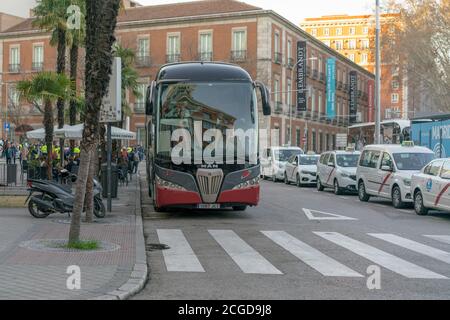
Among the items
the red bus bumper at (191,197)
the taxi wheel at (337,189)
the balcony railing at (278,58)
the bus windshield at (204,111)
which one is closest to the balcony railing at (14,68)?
the balcony railing at (278,58)

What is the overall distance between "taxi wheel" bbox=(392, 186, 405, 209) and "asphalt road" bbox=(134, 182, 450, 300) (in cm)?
156

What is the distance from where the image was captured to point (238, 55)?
58.6 metres

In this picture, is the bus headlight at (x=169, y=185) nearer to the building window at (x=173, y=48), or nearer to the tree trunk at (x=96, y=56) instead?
the tree trunk at (x=96, y=56)

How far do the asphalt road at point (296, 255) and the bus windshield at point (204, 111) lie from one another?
199 centimetres

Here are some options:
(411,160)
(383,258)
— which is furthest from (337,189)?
(383,258)

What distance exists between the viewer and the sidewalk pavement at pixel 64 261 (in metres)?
6.79

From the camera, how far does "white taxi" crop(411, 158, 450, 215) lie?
51.0 ft

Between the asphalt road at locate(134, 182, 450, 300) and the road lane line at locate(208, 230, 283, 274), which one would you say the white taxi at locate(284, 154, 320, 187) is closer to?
the asphalt road at locate(134, 182, 450, 300)

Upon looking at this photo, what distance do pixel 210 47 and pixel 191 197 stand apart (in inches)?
1862

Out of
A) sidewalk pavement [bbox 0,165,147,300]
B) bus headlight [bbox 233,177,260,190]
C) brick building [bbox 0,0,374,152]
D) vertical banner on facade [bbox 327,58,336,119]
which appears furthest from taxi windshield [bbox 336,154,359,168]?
vertical banner on facade [bbox 327,58,336,119]

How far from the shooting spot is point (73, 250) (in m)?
9.61
